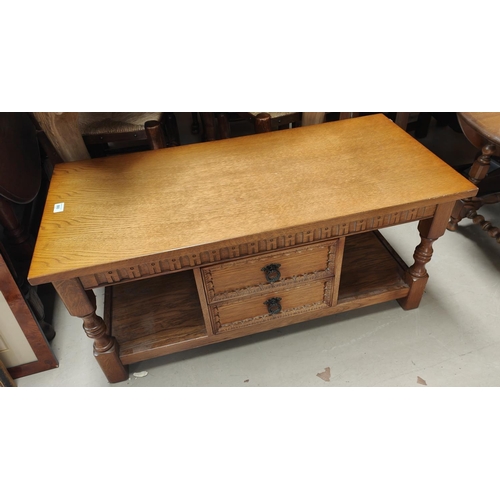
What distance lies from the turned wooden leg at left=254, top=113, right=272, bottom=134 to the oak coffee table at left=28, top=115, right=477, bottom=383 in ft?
0.64

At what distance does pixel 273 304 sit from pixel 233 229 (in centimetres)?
38

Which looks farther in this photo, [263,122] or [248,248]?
[263,122]

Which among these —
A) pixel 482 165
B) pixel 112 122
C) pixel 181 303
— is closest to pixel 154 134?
pixel 112 122

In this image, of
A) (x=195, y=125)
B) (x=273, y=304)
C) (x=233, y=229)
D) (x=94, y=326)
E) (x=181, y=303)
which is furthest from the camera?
(x=195, y=125)

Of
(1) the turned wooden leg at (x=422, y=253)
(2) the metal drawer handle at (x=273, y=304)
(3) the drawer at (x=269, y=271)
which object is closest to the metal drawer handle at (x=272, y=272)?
(3) the drawer at (x=269, y=271)

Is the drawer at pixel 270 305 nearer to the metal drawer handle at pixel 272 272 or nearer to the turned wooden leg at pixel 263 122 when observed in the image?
the metal drawer handle at pixel 272 272

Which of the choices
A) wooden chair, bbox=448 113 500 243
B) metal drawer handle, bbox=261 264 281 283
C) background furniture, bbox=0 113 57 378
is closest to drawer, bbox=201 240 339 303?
metal drawer handle, bbox=261 264 281 283

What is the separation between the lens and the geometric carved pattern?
1.12 meters

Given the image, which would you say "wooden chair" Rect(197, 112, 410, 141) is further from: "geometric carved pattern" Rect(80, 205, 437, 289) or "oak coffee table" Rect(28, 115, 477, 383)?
"geometric carved pattern" Rect(80, 205, 437, 289)

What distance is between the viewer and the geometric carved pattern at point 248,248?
1122 millimetres

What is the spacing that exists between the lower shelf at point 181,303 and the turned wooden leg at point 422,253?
5 centimetres

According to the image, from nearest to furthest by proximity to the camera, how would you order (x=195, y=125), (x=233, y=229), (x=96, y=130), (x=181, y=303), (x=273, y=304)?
1. (x=233, y=229)
2. (x=273, y=304)
3. (x=181, y=303)
4. (x=96, y=130)
5. (x=195, y=125)

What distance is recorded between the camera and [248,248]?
1184mm

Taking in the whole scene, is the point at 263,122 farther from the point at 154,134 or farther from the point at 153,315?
the point at 153,315
